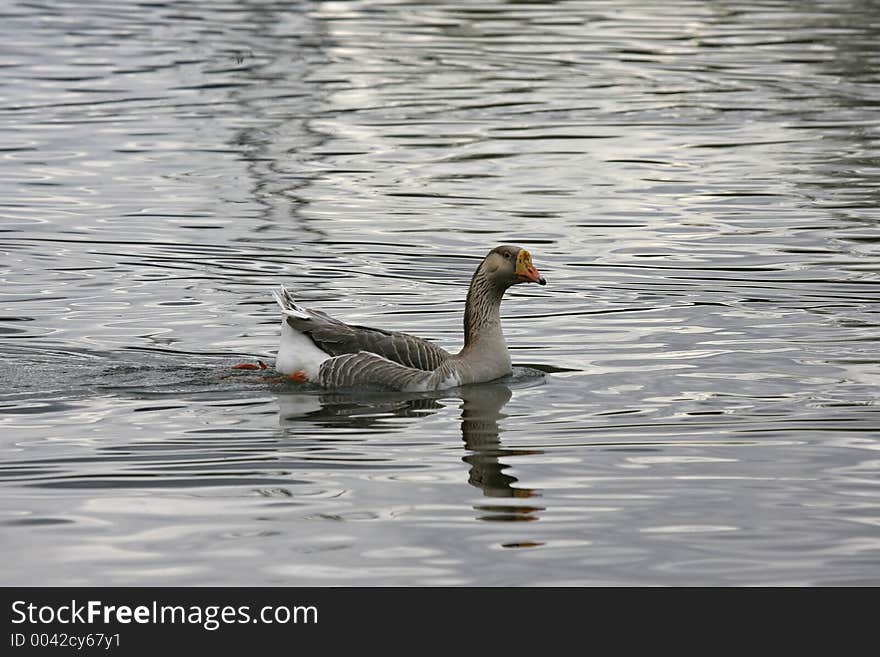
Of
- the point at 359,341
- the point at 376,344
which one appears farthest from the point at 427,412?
the point at 359,341

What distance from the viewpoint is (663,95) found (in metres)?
33.3

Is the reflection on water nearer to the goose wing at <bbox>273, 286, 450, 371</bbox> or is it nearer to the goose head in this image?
the goose wing at <bbox>273, 286, 450, 371</bbox>

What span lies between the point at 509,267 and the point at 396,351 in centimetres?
128

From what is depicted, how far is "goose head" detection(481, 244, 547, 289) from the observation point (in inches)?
578

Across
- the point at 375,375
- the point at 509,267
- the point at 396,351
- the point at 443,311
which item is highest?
the point at 509,267

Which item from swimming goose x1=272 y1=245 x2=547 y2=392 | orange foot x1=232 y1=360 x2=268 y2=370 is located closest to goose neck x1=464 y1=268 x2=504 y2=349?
swimming goose x1=272 y1=245 x2=547 y2=392

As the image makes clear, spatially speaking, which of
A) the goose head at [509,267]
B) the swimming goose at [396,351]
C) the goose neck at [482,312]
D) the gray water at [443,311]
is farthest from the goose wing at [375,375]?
the goose head at [509,267]

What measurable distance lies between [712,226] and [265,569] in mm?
13329

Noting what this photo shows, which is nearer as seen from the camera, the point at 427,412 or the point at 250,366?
the point at 427,412

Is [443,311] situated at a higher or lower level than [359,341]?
lower

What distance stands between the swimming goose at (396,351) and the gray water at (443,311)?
0.20 m

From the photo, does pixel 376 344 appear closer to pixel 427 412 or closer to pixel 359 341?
pixel 359 341

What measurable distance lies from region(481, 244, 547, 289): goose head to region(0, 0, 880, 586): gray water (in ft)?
2.77

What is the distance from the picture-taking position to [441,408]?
45.8 ft
